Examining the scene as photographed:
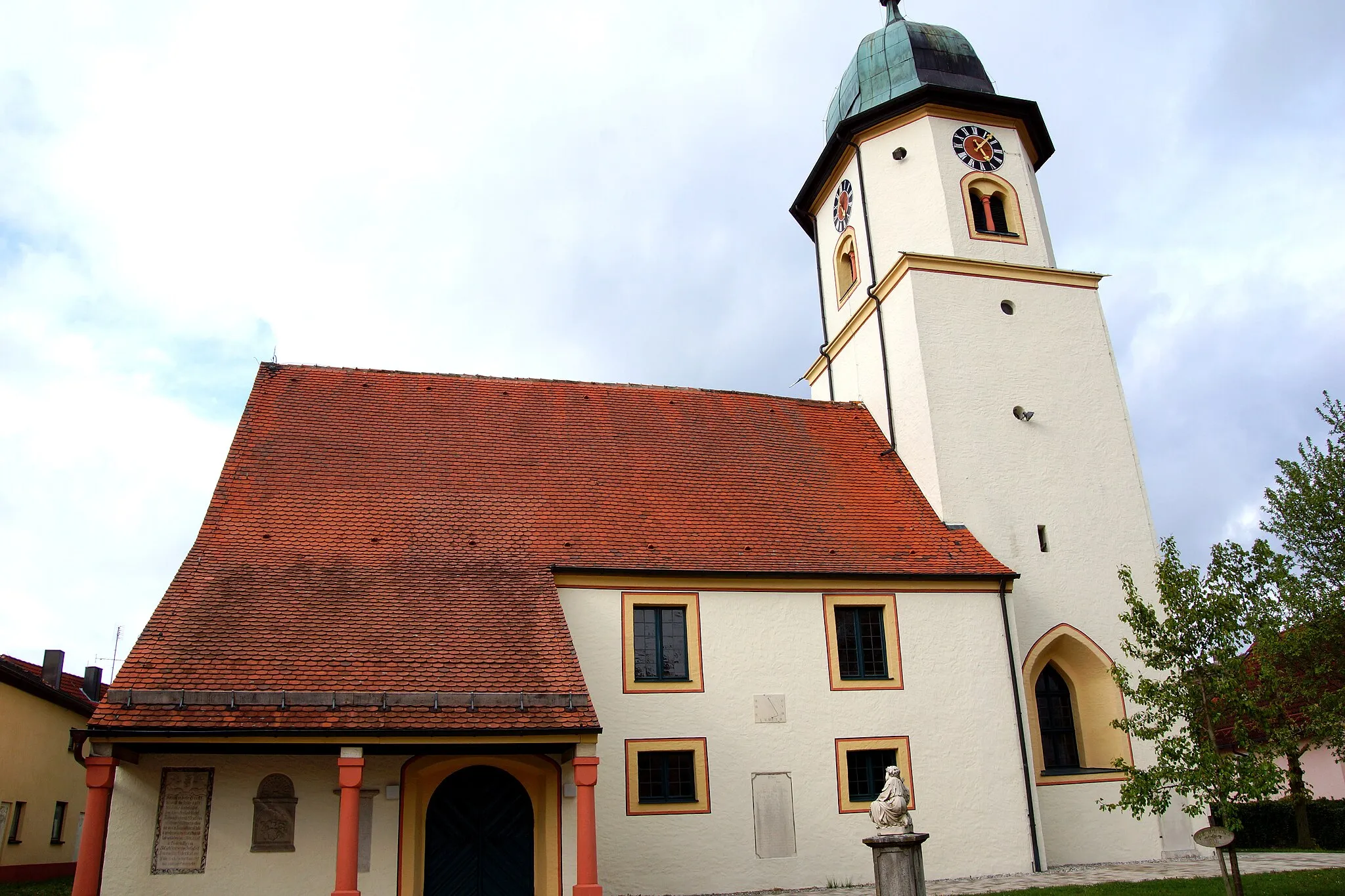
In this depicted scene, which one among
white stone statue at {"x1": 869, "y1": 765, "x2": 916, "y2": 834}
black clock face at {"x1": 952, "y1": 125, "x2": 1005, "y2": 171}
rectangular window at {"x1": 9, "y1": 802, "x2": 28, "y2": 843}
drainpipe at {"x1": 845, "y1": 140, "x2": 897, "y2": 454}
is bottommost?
white stone statue at {"x1": 869, "y1": 765, "x2": 916, "y2": 834}

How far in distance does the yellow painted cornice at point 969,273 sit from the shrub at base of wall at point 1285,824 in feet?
43.2

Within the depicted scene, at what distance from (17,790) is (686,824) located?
16694 mm

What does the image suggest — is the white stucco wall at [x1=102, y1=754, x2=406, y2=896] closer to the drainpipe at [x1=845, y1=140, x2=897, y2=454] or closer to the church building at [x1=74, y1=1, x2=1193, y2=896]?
the church building at [x1=74, y1=1, x2=1193, y2=896]

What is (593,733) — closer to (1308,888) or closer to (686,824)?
(686,824)

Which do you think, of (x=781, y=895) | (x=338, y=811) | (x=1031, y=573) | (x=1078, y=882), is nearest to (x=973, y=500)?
(x=1031, y=573)

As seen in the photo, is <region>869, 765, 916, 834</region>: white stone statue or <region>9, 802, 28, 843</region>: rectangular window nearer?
<region>869, 765, 916, 834</region>: white stone statue

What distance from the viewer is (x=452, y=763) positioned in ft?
44.8

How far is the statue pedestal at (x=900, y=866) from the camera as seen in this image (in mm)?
10297

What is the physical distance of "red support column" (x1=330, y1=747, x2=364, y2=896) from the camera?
1136cm

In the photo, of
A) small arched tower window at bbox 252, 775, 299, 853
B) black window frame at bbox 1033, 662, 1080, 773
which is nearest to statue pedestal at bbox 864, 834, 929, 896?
small arched tower window at bbox 252, 775, 299, 853

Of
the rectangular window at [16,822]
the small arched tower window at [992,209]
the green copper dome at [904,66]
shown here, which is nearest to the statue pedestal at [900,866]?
the small arched tower window at [992,209]

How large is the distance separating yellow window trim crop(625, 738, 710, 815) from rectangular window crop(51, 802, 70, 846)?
684 inches

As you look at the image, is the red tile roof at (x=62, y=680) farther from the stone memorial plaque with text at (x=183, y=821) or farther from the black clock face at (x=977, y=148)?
the black clock face at (x=977, y=148)

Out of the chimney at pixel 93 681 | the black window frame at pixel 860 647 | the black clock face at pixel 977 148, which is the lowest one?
the black window frame at pixel 860 647
